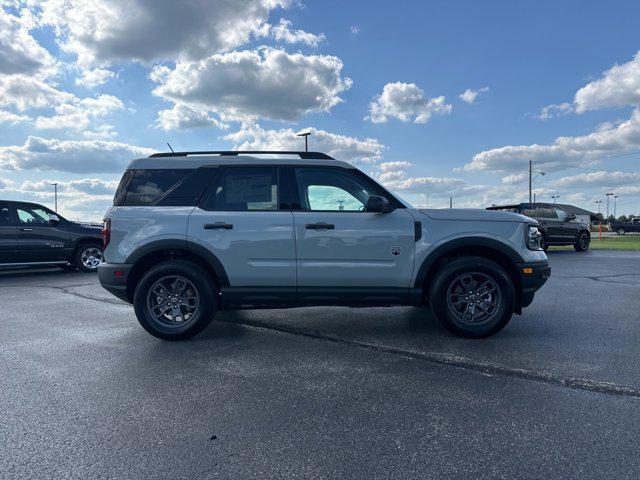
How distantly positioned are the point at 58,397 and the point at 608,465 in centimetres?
360

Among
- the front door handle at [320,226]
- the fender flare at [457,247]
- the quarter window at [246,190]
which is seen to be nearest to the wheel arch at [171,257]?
the quarter window at [246,190]

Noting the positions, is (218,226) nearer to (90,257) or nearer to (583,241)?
(90,257)

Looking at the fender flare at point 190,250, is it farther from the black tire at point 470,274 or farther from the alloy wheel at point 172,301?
the black tire at point 470,274

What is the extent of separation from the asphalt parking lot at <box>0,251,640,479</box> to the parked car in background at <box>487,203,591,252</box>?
486 inches

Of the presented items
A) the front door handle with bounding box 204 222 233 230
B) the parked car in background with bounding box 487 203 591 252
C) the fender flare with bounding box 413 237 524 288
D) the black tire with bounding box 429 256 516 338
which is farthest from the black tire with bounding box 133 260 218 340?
the parked car in background with bounding box 487 203 591 252

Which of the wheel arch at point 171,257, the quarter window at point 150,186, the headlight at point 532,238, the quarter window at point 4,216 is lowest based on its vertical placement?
the wheel arch at point 171,257

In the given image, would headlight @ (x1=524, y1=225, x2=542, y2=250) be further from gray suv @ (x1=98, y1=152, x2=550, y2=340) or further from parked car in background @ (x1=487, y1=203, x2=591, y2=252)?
parked car in background @ (x1=487, y1=203, x2=591, y2=252)

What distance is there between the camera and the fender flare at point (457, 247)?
A: 473 cm

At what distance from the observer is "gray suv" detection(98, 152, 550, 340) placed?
472 centimetres

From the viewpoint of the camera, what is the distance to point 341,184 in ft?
16.2

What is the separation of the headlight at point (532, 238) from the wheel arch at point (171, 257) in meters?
3.30

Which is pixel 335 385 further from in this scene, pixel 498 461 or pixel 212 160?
pixel 212 160

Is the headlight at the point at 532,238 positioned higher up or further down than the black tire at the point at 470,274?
higher up

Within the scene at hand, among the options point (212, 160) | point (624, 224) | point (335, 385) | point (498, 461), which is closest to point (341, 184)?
point (212, 160)
